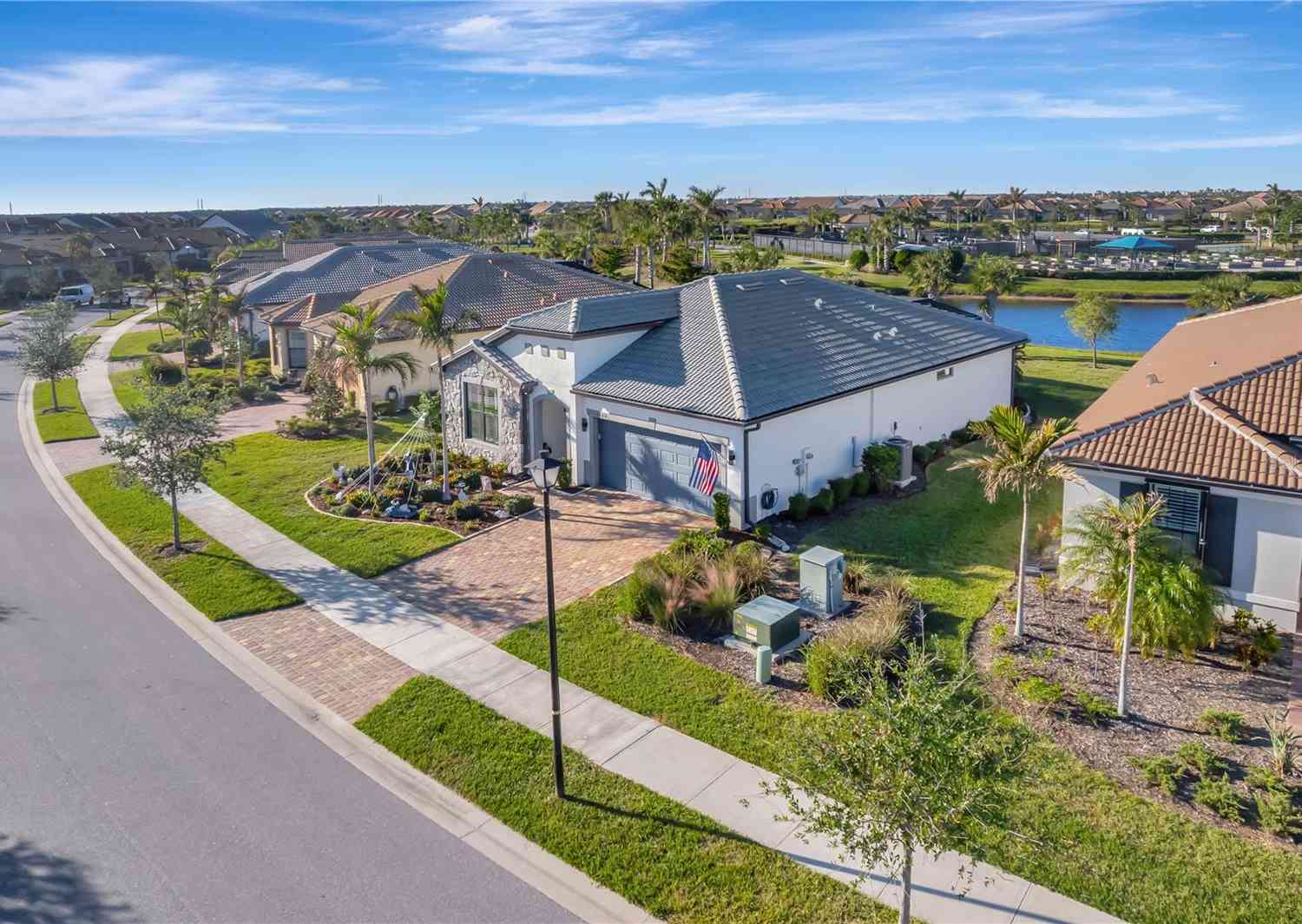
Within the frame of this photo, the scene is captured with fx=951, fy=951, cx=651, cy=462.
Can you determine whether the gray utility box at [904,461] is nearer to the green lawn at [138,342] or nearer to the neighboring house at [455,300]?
the neighboring house at [455,300]

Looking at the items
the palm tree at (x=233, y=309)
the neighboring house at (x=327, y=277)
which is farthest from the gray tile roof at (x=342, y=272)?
the palm tree at (x=233, y=309)

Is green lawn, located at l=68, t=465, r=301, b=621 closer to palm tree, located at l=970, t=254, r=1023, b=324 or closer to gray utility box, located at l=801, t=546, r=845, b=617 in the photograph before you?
gray utility box, located at l=801, t=546, r=845, b=617

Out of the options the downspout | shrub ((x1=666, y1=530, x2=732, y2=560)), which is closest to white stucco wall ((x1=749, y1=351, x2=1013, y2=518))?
the downspout

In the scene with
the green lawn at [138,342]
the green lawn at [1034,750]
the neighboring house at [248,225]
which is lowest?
the green lawn at [1034,750]

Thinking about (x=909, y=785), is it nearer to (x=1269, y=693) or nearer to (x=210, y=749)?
(x=1269, y=693)

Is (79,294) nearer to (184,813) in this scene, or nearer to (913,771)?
(184,813)

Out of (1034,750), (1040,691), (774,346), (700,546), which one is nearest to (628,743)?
(1034,750)
